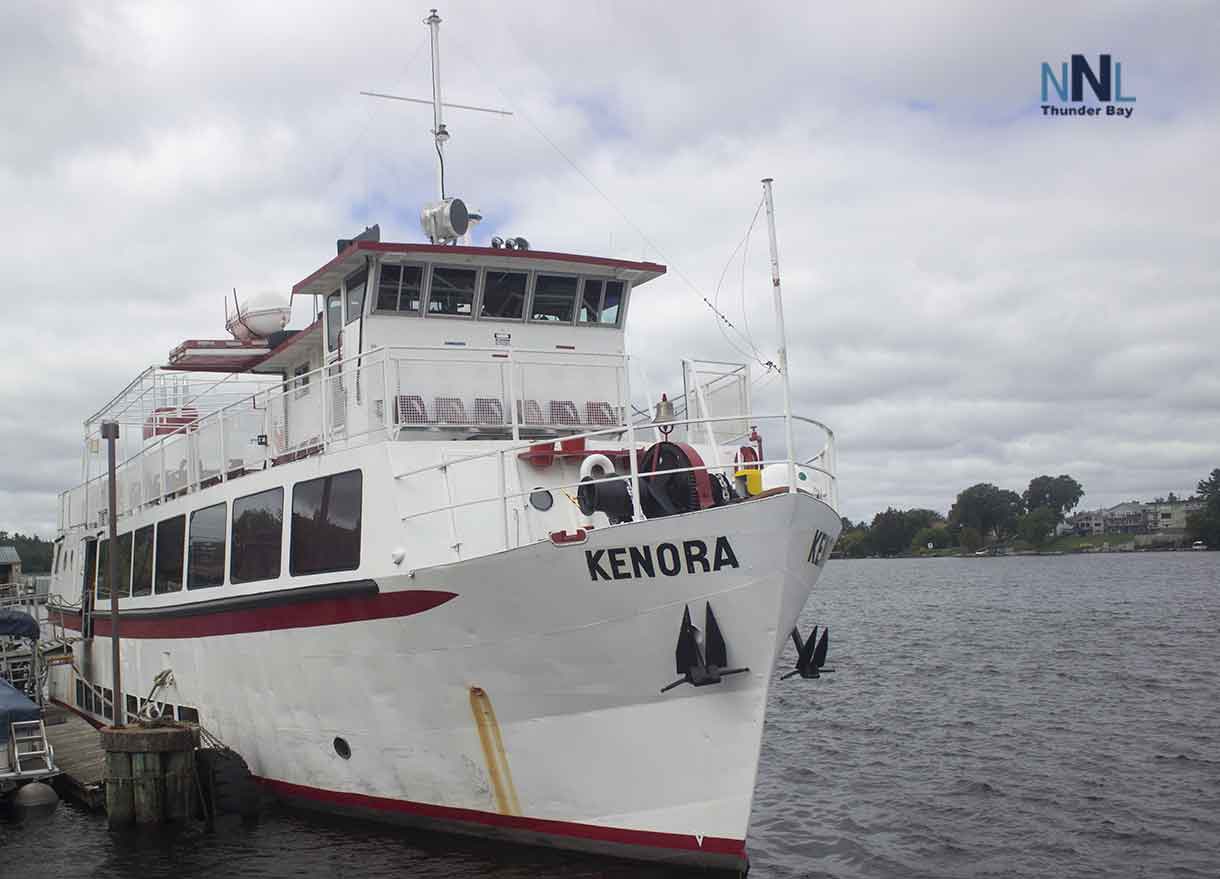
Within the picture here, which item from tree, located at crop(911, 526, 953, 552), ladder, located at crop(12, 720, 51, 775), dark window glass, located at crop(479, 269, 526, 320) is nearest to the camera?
dark window glass, located at crop(479, 269, 526, 320)

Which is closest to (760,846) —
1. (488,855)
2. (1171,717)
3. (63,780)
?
(488,855)

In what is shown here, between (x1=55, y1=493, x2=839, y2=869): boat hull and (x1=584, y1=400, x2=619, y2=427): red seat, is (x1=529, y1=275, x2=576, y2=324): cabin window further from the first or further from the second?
(x1=55, y1=493, x2=839, y2=869): boat hull

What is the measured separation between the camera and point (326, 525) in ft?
41.5

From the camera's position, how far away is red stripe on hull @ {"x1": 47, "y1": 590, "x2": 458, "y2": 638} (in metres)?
11.3

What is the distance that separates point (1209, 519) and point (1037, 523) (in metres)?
17.8

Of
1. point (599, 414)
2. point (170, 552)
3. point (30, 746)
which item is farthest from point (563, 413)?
point (30, 746)

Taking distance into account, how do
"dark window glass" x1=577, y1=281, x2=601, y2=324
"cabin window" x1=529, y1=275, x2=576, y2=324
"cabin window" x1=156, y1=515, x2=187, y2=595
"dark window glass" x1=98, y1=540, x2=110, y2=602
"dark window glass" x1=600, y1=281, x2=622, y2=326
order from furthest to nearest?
"dark window glass" x1=98, y1=540, x2=110, y2=602
"cabin window" x1=156, y1=515, x2=187, y2=595
"dark window glass" x1=600, y1=281, x2=622, y2=326
"dark window glass" x1=577, y1=281, x2=601, y2=324
"cabin window" x1=529, y1=275, x2=576, y2=324

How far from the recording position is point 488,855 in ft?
38.3

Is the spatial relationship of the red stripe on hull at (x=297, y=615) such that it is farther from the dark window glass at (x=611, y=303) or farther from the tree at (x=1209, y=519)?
the tree at (x=1209, y=519)

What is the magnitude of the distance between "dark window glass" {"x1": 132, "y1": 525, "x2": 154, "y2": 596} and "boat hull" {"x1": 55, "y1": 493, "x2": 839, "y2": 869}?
19.8 ft

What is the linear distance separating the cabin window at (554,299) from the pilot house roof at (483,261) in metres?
0.19

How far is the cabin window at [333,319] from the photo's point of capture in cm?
1505

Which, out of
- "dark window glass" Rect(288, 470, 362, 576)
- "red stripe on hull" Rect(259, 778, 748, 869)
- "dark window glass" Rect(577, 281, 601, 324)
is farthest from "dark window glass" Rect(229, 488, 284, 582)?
"dark window glass" Rect(577, 281, 601, 324)

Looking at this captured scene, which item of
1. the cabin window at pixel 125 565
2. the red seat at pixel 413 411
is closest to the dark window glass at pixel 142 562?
the cabin window at pixel 125 565
